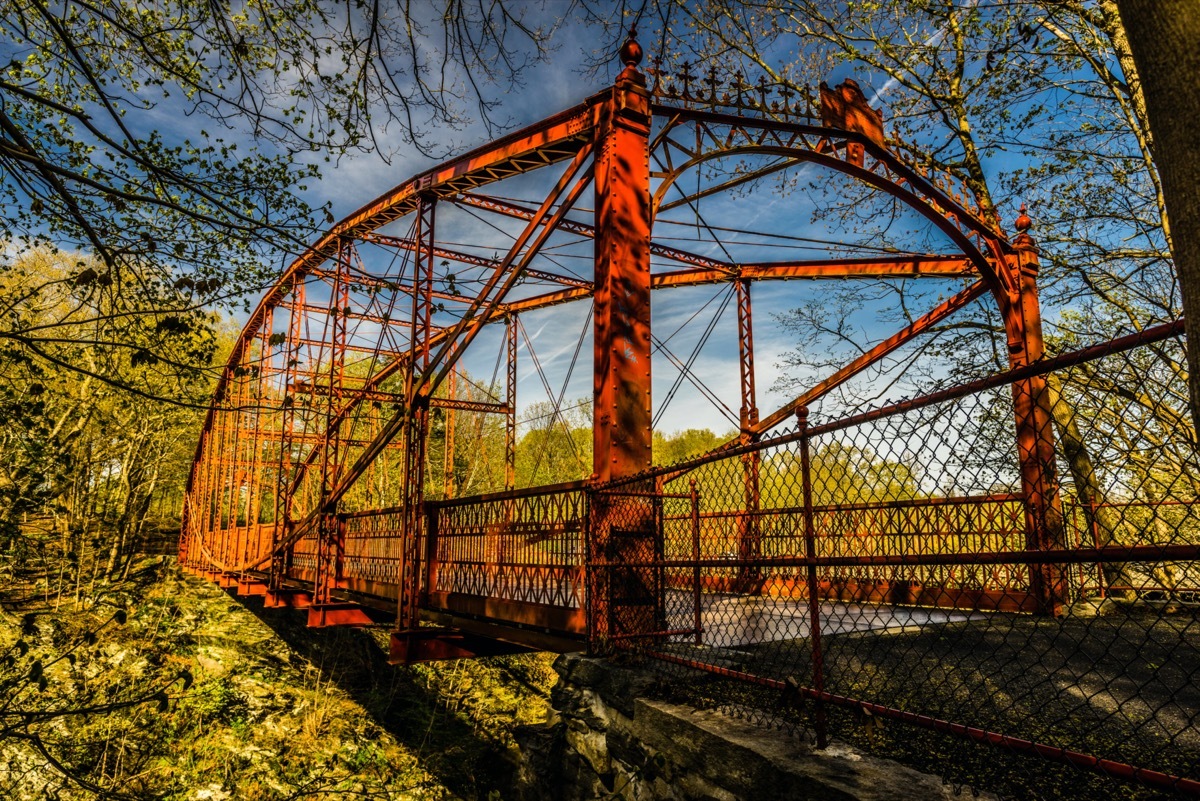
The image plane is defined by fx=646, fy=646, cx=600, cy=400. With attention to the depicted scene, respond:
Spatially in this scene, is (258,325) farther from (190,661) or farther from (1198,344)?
(1198,344)

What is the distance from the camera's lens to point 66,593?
14.5m

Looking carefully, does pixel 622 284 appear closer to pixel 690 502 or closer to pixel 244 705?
pixel 690 502

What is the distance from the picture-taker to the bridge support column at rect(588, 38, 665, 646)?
466 cm

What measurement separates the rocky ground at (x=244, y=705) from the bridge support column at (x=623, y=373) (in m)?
5.20

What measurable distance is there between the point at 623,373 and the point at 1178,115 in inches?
151

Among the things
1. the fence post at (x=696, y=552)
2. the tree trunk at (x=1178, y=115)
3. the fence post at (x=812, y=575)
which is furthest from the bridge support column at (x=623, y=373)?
the tree trunk at (x=1178, y=115)

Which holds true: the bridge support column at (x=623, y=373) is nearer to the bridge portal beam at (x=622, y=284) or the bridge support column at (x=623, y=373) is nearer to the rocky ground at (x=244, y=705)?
the bridge portal beam at (x=622, y=284)

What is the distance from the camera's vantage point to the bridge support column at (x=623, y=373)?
466 centimetres

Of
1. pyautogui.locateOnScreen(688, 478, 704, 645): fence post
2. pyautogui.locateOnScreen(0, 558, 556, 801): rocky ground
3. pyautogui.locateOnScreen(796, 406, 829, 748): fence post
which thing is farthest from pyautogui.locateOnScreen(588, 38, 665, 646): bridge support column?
pyautogui.locateOnScreen(0, 558, 556, 801): rocky ground

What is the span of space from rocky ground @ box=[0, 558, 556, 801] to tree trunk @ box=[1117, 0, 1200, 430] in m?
8.77

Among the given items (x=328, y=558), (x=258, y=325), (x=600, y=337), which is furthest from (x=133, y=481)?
(x=600, y=337)

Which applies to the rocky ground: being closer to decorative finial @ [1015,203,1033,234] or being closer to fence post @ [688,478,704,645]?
fence post @ [688,478,704,645]

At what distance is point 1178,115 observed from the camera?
1.77 m

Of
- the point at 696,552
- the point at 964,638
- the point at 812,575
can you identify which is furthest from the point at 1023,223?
the point at 812,575
